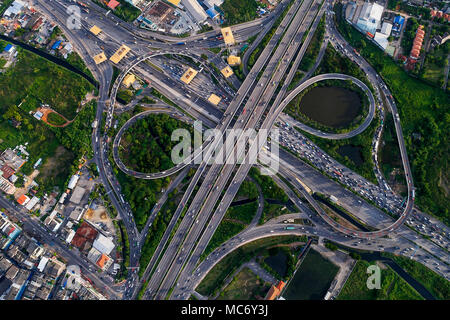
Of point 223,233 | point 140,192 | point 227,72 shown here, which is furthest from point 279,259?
point 227,72

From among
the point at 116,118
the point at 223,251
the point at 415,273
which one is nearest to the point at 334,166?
the point at 415,273

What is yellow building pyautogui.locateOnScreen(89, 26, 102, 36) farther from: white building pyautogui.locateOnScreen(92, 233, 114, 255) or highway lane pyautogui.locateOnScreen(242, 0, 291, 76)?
white building pyautogui.locateOnScreen(92, 233, 114, 255)

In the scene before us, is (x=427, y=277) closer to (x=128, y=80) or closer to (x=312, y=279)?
(x=312, y=279)

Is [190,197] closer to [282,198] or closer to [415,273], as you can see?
[282,198]

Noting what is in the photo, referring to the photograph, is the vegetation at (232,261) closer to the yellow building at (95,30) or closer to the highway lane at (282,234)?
the highway lane at (282,234)
